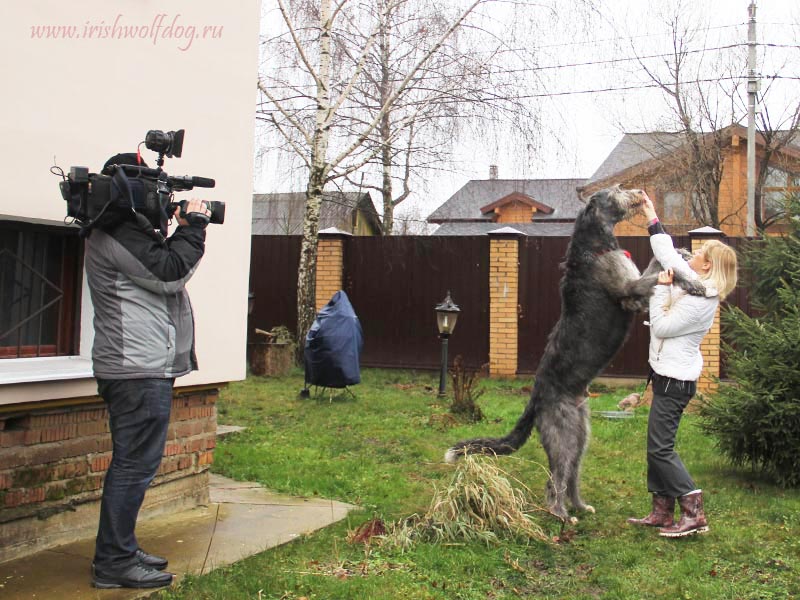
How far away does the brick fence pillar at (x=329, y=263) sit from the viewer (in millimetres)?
13102

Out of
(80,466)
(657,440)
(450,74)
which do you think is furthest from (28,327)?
(450,74)

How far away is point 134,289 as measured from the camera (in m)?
3.42

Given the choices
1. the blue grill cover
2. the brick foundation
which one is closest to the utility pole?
the blue grill cover

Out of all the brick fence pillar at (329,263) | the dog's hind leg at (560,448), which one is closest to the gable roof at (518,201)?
the brick fence pillar at (329,263)

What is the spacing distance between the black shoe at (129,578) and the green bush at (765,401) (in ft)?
14.2

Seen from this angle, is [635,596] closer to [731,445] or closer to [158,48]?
[731,445]

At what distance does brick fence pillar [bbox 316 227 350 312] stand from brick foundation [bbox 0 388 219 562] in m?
8.44

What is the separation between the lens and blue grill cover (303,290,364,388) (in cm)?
928

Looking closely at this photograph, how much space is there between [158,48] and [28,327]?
6.01ft

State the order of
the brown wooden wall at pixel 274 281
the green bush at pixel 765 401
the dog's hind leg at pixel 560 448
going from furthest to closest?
the brown wooden wall at pixel 274 281 < the green bush at pixel 765 401 < the dog's hind leg at pixel 560 448

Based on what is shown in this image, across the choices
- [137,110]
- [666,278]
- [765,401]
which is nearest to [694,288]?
[666,278]

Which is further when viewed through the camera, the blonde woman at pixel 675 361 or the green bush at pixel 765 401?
the green bush at pixel 765 401

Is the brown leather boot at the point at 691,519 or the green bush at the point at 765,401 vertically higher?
the green bush at the point at 765,401

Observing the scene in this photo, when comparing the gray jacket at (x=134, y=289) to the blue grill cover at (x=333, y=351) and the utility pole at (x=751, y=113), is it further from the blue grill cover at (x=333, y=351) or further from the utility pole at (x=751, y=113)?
the utility pole at (x=751, y=113)
